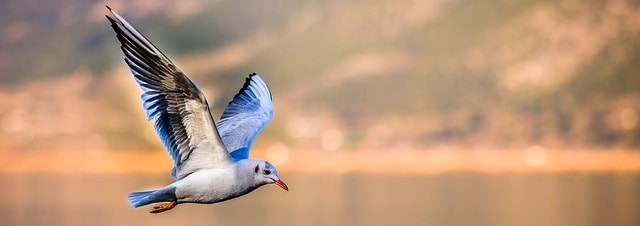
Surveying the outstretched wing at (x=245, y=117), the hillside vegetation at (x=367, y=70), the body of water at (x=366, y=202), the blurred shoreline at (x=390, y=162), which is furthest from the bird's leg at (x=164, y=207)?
the hillside vegetation at (x=367, y=70)

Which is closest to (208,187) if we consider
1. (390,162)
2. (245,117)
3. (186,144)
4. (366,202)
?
(186,144)

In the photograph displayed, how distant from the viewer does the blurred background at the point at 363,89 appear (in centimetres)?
10094

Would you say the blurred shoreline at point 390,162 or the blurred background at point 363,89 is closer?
the blurred background at point 363,89

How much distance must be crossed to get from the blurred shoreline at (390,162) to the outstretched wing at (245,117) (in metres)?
83.3

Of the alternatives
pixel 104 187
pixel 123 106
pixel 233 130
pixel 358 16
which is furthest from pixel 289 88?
pixel 233 130

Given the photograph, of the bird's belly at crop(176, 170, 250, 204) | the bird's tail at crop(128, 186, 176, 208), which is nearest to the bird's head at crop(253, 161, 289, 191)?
the bird's belly at crop(176, 170, 250, 204)

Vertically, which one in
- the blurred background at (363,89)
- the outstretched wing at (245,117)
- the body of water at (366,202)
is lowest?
the outstretched wing at (245,117)

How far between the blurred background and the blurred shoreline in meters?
0.17

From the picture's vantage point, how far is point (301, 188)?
261 feet

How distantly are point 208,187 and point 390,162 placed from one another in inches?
3848

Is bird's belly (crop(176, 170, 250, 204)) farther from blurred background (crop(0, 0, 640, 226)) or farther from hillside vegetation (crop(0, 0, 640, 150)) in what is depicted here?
hillside vegetation (crop(0, 0, 640, 150))

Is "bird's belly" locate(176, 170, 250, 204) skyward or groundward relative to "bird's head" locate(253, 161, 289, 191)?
groundward

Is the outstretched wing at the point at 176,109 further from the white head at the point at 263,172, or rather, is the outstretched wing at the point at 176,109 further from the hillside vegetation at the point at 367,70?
the hillside vegetation at the point at 367,70

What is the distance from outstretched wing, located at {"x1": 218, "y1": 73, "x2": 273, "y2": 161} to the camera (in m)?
12.9
